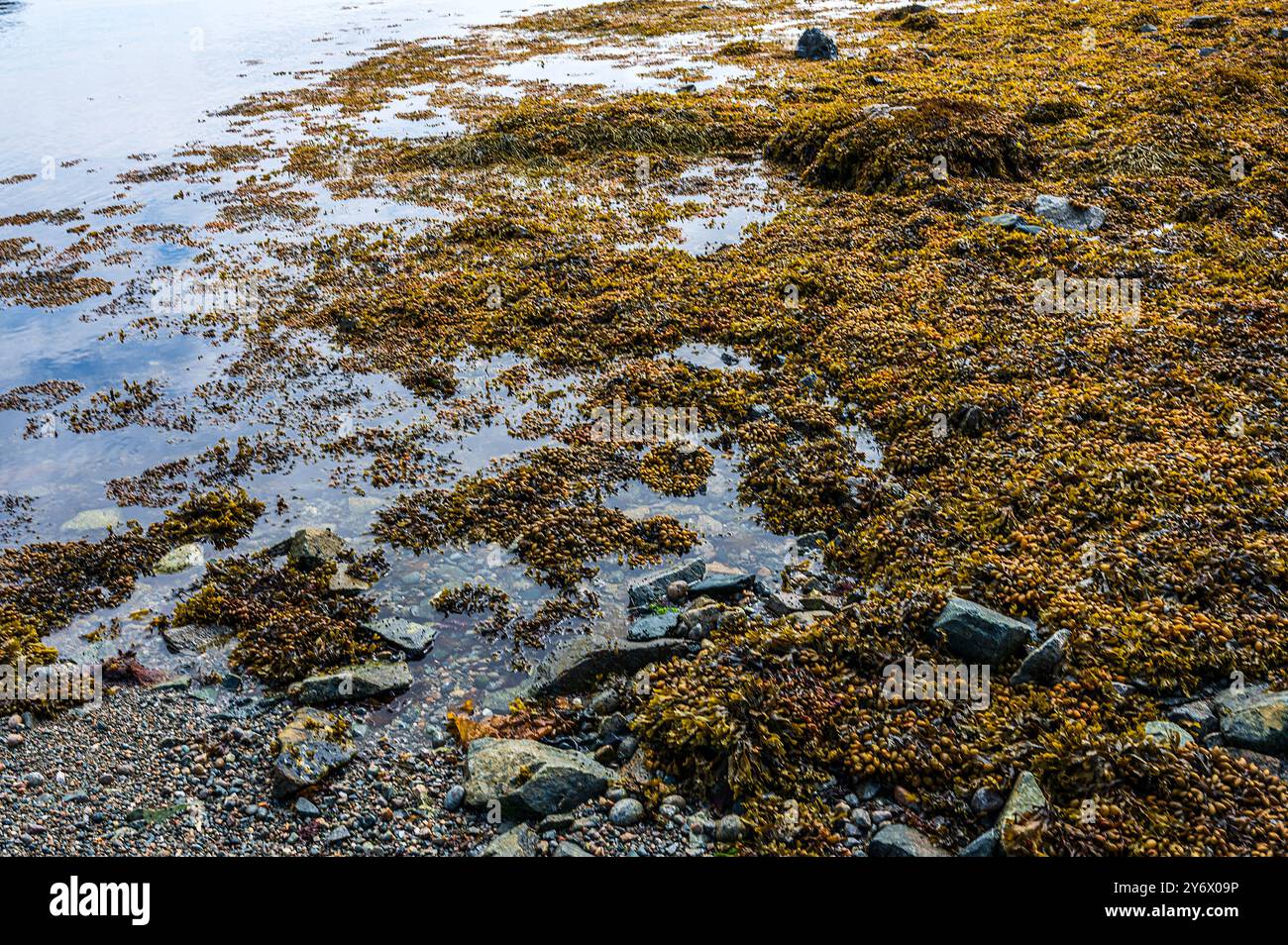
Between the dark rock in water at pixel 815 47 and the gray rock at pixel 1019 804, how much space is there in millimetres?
43290

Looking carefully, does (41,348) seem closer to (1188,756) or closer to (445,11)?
(1188,756)

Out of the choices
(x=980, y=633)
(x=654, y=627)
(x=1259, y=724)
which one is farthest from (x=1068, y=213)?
(x=654, y=627)

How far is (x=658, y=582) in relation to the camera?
10.8 m

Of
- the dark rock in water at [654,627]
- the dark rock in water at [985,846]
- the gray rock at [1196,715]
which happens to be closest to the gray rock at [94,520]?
the dark rock in water at [654,627]

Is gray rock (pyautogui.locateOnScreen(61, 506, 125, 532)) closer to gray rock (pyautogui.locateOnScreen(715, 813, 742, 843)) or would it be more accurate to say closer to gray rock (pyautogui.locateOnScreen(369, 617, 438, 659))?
gray rock (pyautogui.locateOnScreen(369, 617, 438, 659))

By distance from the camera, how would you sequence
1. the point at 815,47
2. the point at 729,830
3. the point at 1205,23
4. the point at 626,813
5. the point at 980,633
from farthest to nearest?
the point at 815,47
the point at 1205,23
the point at 980,633
the point at 626,813
the point at 729,830

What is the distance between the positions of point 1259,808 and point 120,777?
1052cm

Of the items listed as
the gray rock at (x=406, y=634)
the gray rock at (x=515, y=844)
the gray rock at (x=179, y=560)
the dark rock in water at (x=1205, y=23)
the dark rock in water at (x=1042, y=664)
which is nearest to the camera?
the gray rock at (x=515, y=844)

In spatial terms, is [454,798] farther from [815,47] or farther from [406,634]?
[815,47]

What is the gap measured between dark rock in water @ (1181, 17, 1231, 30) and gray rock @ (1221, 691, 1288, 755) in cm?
4424

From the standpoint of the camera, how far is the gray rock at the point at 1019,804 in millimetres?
6751

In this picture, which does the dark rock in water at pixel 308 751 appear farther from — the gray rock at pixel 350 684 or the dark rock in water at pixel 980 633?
the dark rock in water at pixel 980 633

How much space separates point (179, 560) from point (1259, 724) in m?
13.3
